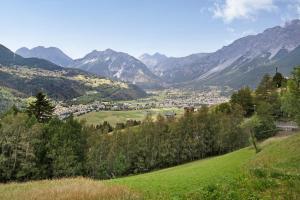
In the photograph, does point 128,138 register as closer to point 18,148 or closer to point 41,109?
point 41,109

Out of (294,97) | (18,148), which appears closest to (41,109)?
(18,148)

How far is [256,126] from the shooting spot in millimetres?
101750

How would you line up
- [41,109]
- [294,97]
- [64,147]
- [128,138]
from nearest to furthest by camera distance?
[294,97]
[64,147]
[41,109]
[128,138]

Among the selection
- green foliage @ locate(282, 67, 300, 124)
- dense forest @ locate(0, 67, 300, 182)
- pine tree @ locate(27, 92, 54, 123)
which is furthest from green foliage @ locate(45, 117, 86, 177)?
green foliage @ locate(282, 67, 300, 124)

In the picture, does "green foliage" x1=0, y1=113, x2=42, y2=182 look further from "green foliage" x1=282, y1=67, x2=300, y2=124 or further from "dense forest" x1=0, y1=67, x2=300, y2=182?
"green foliage" x1=282, y1=67, x2=300, y2=124

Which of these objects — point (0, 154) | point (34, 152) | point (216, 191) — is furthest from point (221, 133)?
point (216, 191)

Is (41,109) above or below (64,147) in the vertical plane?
above

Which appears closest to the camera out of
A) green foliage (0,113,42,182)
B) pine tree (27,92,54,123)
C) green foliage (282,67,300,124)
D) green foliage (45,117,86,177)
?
green foliage (282,67,300,124)

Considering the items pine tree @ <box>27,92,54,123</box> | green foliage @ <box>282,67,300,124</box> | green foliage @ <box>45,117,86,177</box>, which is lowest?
green foliage @ <box>45,117,86,177</box>

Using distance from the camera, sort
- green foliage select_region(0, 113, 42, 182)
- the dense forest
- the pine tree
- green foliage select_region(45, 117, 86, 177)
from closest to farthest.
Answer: green foliage select_region(0, 113, 42, 182), the dense forest, green foliage select_region(45, 117, 86, 177), the pine tree

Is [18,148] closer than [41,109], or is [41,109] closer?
[18,148]

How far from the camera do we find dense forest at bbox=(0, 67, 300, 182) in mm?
92500

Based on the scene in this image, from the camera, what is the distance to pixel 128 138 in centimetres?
11706

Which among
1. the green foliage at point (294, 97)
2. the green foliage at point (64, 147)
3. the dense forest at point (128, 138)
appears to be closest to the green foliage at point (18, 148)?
the dense forest at point (128, 138)
